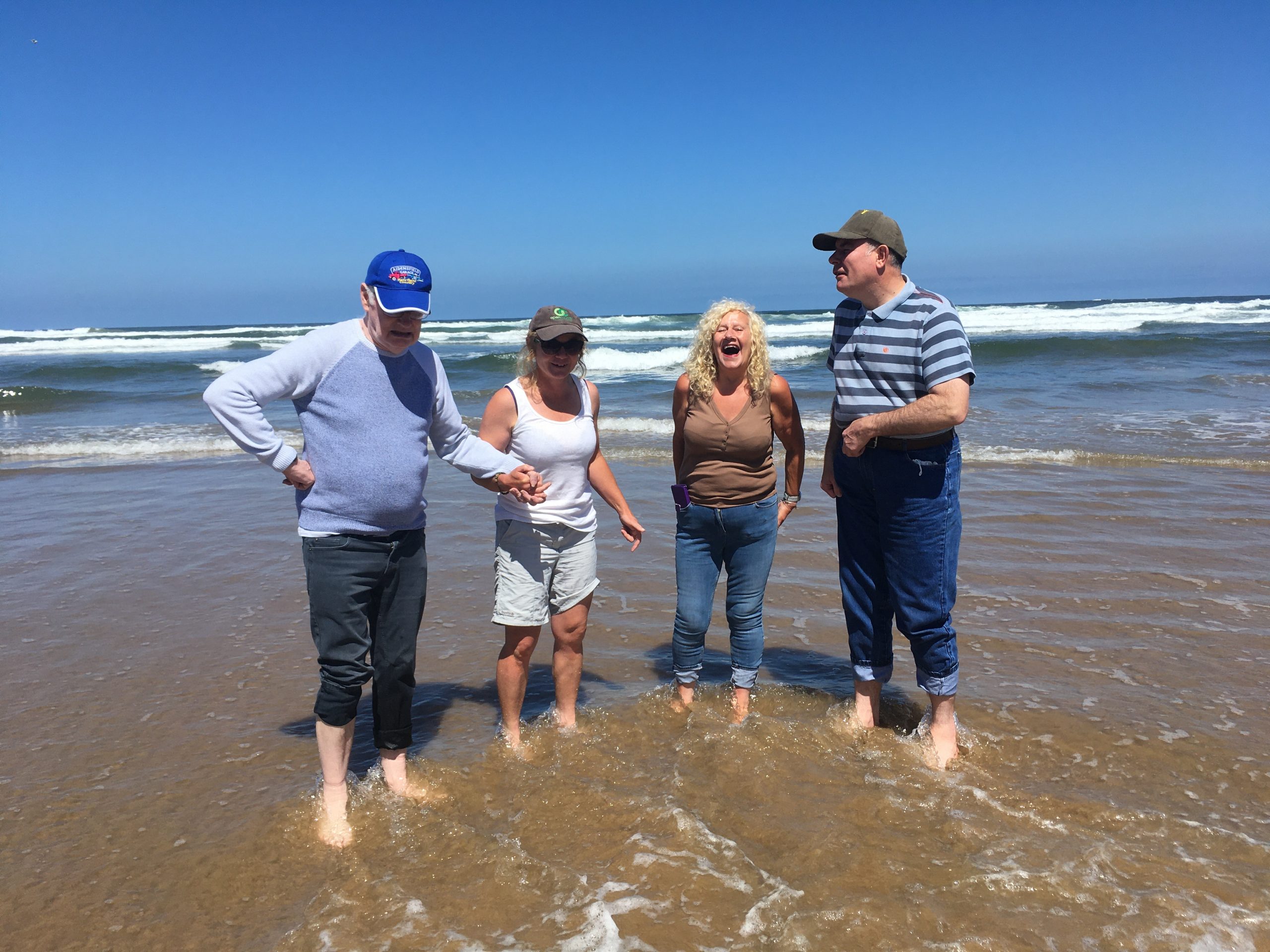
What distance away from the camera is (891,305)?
3584 millimetres

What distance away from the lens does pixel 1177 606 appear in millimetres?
5586

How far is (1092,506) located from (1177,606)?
9.27 ft

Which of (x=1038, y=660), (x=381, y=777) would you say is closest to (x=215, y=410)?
(x=381, y=777)

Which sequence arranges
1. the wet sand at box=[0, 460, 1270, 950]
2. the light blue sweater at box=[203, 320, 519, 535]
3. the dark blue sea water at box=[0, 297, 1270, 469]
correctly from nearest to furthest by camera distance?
the wet sand at box=[0, 460, 1270, 950], the light blue sweater at box=[203, 320, 519, 535], the dark blue sea water at box=[0, 297, 1270, 469]

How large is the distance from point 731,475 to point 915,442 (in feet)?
2.97

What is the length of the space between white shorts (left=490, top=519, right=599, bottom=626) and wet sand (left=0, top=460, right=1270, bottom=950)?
0.71 meters

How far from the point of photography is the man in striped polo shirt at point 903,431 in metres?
3.46

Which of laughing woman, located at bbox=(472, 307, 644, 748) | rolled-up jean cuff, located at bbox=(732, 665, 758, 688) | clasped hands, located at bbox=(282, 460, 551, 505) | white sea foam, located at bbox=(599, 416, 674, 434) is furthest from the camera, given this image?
white sea foam, located at bbox=(599, 416, 674, 434)

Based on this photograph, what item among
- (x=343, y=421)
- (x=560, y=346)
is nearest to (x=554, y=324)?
(x=560, y=346)

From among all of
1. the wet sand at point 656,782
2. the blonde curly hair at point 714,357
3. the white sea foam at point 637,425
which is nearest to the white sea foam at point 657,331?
the white sea foam at point 637,425

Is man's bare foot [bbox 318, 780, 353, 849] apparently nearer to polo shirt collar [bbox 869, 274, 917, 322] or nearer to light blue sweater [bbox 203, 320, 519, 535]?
light blue sweater [bbox 203, 320, 519, 535]

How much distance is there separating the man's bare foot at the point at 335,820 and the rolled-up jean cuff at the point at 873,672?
240cm

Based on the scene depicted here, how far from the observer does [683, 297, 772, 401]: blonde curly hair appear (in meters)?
4.07

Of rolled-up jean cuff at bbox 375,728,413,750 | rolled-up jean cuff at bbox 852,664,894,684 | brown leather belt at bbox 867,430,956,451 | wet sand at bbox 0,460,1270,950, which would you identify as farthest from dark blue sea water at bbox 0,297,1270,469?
rolled-up jean cuff at bbox 375,728,413,750
